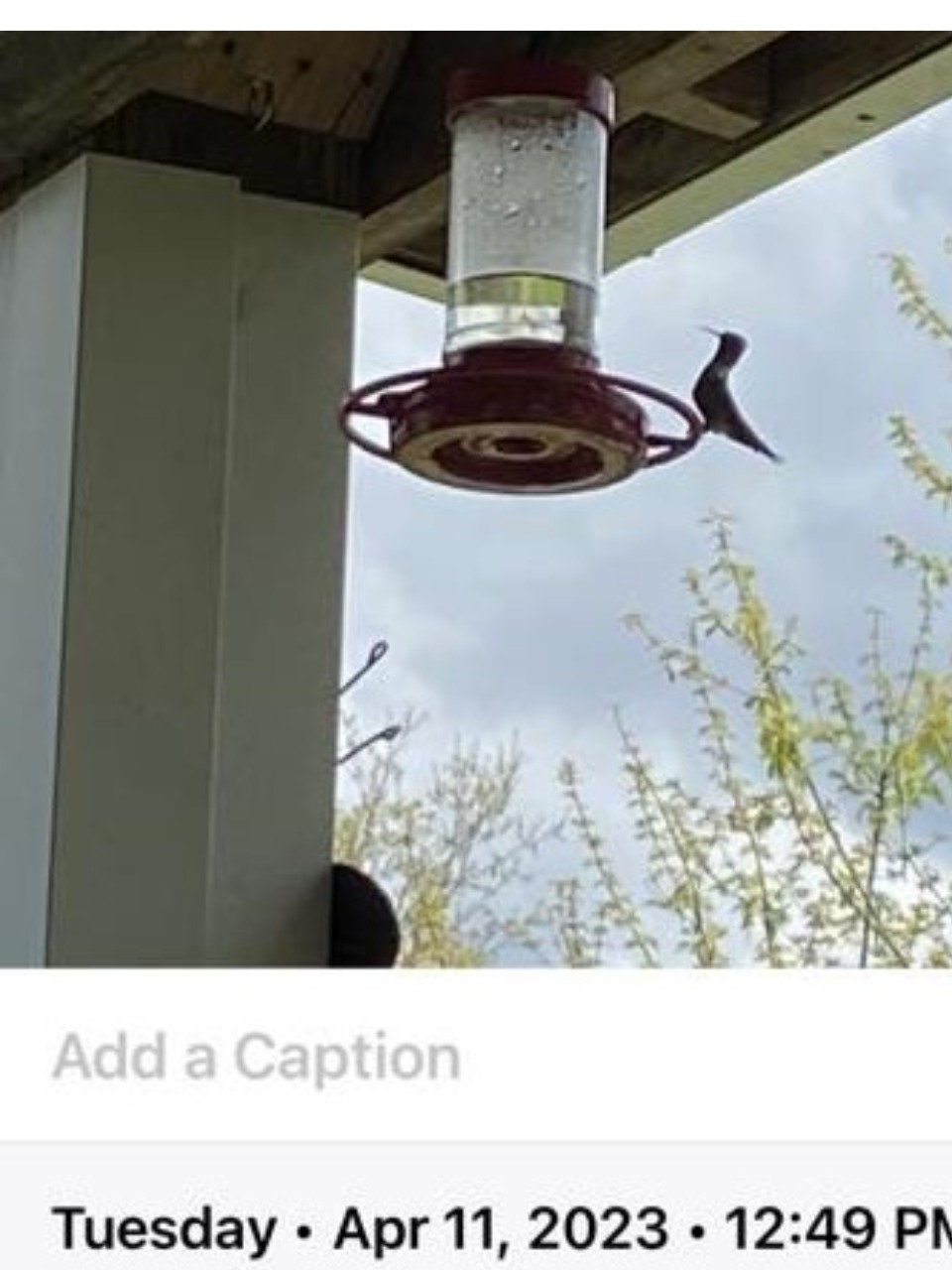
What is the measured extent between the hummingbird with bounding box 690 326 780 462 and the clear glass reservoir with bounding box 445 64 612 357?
90mm

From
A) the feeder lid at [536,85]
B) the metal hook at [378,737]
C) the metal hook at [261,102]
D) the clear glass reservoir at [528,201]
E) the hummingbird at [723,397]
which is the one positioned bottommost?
the metal hook at [378,737]

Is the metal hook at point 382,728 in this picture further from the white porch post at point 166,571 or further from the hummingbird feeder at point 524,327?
the hummingbird feeder at point 524,327

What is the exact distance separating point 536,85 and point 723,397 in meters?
0.18

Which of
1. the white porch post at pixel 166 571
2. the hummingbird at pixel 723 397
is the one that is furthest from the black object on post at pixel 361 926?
the hummingbird at pixel 723 397

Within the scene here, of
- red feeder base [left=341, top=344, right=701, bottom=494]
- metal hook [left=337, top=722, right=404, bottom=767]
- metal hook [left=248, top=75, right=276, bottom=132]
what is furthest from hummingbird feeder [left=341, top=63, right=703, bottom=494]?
metal hook [left=337, top=722, right=404, bottom=767]

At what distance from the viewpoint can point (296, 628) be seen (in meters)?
1.21

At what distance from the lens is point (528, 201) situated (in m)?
1.12

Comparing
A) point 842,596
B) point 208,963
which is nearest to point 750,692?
point 842,596

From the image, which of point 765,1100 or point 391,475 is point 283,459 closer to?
point 391,475

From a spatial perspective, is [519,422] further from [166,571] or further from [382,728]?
[382,728]

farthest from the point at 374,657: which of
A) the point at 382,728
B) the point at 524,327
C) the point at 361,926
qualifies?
the point at 524,327

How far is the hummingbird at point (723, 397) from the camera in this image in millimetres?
1191
